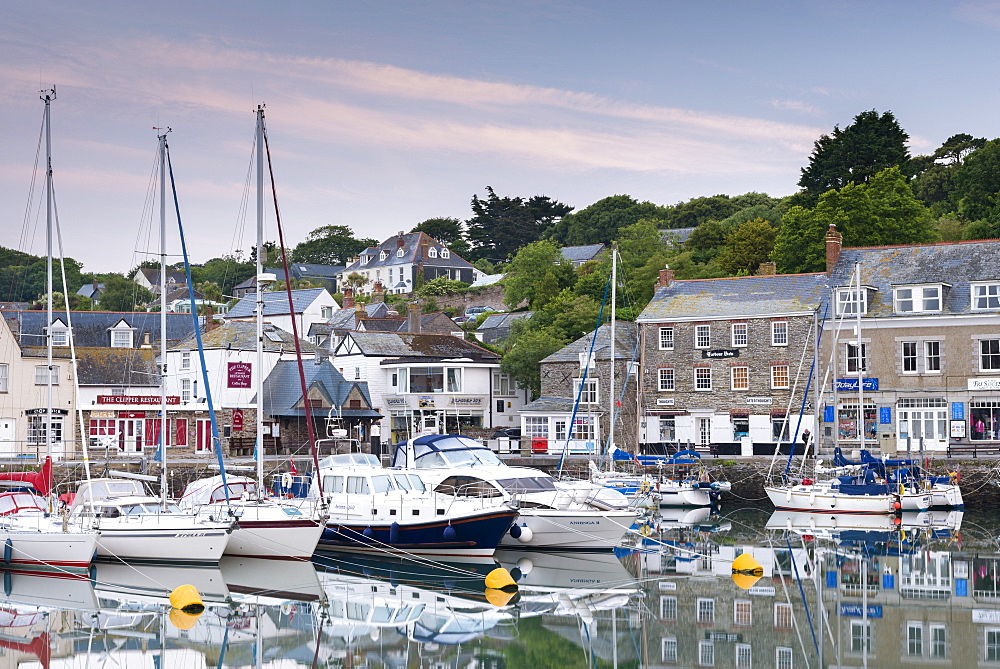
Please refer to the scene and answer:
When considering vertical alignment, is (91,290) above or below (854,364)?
above

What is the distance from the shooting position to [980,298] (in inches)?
2067

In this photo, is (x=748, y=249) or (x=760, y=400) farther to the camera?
(x=748, y=249)

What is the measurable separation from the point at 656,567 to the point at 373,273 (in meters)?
108

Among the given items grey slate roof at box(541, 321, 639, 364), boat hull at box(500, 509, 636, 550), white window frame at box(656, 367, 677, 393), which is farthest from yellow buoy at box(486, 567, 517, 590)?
white window frame at box(656, 367, 677, 393)

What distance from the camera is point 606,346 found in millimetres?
59031

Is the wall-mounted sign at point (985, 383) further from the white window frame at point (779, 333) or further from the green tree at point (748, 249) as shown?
the green tree at point (748, 249)

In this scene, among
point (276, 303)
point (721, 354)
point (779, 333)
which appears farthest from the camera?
point (276, 303)

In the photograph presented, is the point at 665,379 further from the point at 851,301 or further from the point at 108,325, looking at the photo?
the point at 108,325

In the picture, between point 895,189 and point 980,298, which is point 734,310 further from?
point 895,189

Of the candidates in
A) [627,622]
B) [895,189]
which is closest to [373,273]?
[895,189]

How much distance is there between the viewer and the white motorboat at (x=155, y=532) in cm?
2895

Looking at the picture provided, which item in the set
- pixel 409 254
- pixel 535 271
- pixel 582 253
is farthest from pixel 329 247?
pixel 535 271

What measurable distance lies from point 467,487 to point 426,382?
32619mm

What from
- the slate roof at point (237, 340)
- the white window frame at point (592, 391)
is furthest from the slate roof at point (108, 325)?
the white window frame at point (592, 391)
